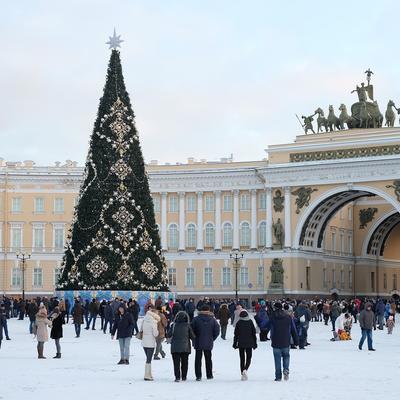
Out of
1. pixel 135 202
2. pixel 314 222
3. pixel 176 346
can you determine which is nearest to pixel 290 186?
pixel 314 222

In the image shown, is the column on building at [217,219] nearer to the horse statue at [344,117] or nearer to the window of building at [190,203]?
the window of building at [190,203]

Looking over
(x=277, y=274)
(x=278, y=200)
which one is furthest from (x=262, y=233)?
(x=277, y=274)

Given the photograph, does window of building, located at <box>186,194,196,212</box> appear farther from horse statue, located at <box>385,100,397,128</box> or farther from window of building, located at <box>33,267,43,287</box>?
horse statue, located at <box>385,100,397,128</box>

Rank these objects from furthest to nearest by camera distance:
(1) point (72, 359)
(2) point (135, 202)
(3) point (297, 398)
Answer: (2) point (135, 202)
(1) point (72, 359)
(3) point (297, 398)

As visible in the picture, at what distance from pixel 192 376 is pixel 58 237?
199 feet

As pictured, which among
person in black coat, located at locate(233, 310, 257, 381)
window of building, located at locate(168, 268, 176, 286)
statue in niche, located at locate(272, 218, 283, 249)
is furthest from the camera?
window of building, located at locate(168, 268, 176, 286)

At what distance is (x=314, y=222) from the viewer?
75312 millimetres

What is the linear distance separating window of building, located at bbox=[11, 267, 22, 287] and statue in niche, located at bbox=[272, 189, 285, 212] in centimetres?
1982

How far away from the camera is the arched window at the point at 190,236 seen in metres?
78.7

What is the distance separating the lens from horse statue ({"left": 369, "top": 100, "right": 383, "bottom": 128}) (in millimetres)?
72625

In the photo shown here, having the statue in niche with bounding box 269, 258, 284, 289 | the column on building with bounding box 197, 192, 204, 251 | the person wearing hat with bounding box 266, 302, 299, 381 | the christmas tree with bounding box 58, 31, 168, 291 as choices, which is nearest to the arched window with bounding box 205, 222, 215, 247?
the column on building with bounding box 197, 192, 204, 251

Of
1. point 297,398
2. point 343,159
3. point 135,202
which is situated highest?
point 343,159

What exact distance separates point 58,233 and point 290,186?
18.4m

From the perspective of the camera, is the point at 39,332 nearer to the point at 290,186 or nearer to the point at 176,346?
the point at 176,346
